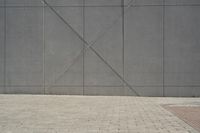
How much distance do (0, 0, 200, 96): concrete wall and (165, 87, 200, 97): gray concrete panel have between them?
0.17 feet

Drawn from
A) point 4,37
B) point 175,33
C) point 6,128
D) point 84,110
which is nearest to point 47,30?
point 4,37

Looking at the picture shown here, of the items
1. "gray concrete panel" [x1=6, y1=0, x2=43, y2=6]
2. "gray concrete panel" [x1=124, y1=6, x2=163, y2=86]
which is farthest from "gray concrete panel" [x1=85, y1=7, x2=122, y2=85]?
"gray concrete panel" [x1=6, y1=0, x2=43, y2=6]

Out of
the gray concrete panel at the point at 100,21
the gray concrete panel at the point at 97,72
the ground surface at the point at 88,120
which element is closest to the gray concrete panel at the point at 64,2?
the gray concrete panel at the point at 100,21

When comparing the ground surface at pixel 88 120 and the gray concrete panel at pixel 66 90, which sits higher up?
the gray concrete panel at pixel 66 90

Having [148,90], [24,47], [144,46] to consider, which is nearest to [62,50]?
[24,47]

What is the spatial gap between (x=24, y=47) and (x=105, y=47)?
4.51 m

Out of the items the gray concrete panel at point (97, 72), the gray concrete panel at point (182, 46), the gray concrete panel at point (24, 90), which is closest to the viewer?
Result: the gray concrete panel at point (182, 46)

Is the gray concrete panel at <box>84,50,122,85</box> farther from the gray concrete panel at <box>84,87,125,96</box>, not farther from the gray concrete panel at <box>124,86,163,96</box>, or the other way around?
the gray concrete panel at <box>124,86,163,96</box>

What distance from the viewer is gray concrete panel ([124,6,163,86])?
20.4 metres

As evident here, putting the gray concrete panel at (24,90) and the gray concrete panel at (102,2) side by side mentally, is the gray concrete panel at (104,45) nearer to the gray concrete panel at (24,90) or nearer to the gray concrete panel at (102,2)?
the gray concrete panel at (102,2)

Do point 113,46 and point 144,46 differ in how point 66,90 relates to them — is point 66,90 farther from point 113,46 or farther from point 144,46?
point 144,46

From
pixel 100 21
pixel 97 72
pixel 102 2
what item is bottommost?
pixel 97 72

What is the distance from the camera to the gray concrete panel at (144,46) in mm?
20422

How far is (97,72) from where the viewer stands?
67.6 feet
